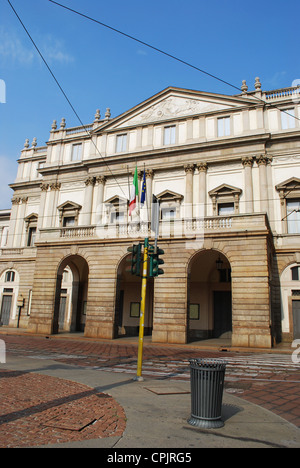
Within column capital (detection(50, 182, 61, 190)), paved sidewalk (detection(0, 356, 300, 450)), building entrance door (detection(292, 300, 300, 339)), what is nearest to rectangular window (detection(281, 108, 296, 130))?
building entrance door (detection(292, 300, 300, 339))

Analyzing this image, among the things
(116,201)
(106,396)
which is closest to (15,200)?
(116,201)

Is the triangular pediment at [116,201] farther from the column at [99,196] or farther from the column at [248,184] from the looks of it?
the column at [248,184]

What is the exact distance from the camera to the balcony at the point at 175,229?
66.2ft

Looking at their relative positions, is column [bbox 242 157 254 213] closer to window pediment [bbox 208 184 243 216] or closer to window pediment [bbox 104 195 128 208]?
window pediment [bbox 208 184 243 216]

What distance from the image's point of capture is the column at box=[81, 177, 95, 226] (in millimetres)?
30145

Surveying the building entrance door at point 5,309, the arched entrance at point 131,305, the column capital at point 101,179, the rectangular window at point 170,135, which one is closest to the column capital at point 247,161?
the rectangular window at point 170,135

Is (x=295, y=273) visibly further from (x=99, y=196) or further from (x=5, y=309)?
(x=5, y=309)

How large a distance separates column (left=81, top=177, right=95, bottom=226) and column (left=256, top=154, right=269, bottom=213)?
44.9 ft

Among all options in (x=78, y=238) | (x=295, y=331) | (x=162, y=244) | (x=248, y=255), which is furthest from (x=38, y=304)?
(x=295, y=331)

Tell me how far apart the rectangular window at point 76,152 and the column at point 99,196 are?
404 cm

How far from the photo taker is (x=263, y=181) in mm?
25438

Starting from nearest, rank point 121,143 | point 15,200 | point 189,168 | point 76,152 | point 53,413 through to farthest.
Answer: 1. point 53,413
2. point 189,168
3. point 121,143
4. point 76,152
5. point 15,200

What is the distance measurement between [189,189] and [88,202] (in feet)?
29.0

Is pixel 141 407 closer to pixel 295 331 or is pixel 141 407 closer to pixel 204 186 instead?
pixel 295 331
